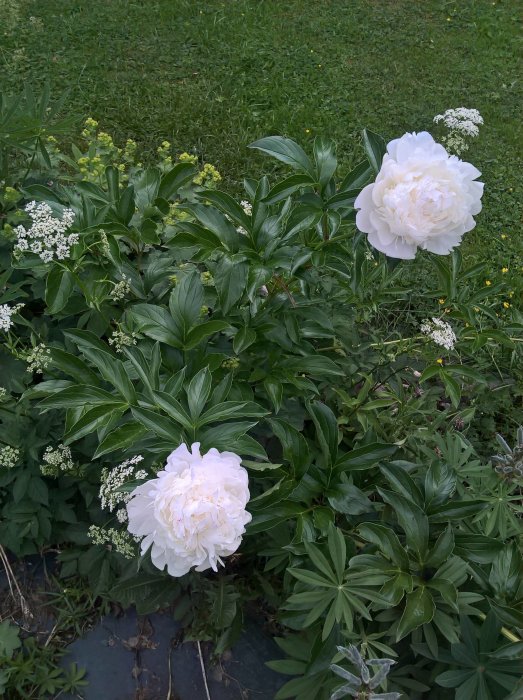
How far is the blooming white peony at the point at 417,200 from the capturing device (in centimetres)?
130

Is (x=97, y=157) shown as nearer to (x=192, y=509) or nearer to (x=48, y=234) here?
(x=48, y=234)

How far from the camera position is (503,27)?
17.0 feet

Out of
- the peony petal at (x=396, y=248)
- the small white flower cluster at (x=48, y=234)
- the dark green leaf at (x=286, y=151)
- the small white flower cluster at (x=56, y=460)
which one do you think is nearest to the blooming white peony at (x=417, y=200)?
the peony petal at (x=396, y=248)

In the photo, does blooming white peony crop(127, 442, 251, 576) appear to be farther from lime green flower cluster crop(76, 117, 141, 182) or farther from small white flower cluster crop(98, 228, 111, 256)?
lime green flower cluster crop(76, 117, 141, 182)

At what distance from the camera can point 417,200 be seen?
1.28m

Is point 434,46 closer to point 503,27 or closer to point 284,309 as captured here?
point 503,27

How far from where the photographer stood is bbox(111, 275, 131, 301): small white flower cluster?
188 centimetres

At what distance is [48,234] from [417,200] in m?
1.01

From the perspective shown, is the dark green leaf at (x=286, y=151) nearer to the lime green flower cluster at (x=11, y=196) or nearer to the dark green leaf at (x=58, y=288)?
the dark green leaf at (x=58, y=288)

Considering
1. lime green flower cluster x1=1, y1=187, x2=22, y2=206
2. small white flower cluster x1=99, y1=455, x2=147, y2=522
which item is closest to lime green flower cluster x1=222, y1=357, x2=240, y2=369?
small white flower cluster x1=99, y1=455, x2=147, y2=522

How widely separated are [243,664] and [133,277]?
1257 millimetres

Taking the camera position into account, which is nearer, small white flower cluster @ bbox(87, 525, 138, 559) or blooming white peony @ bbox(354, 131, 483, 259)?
blooming white peony @ bbox(354, 131, 483, 259)

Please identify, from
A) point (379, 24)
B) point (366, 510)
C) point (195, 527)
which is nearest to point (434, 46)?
point (379, 24)

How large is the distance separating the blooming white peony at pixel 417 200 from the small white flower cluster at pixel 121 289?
82 centimetres
